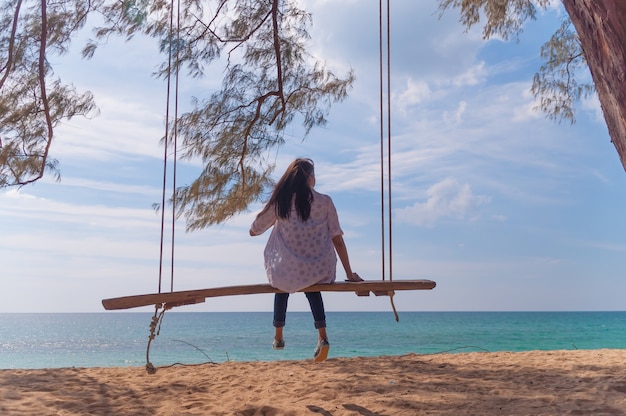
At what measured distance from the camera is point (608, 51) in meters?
3.42

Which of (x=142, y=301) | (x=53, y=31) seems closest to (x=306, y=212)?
(x=142, y=301)

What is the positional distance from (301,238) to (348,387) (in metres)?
1.96

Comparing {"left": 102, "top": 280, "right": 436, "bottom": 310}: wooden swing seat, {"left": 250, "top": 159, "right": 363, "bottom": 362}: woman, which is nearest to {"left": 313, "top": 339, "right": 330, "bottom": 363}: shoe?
{"left": 250, "top": 159, "right": 363, "bottom": 362}: woman

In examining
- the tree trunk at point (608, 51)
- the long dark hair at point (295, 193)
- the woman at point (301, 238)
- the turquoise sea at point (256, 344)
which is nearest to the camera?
the tree trunk at point (608, 51)

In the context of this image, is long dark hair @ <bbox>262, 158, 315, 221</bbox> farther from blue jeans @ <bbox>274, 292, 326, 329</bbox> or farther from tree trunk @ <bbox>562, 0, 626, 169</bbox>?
tree trunk @ <bbox>562, 0, 626, 169</bbox>

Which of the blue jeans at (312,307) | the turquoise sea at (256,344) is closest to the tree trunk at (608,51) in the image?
the blue jeans at (312,307)

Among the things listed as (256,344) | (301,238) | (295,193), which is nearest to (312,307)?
(301,238)

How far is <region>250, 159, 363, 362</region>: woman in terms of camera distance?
12.9 ft

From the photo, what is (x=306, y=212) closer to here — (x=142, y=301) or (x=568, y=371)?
(x=142, y=301)

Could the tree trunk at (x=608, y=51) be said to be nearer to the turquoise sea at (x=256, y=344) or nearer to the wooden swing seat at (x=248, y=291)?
the wooden swing seat at (x=248, y=291)

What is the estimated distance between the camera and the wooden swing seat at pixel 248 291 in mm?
3762

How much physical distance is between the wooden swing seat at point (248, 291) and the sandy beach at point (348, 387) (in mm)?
1046

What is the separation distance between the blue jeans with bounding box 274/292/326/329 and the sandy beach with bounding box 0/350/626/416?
0.84 meters

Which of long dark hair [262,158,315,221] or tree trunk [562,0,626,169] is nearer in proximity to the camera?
tree trunk [562,0,626,169]
